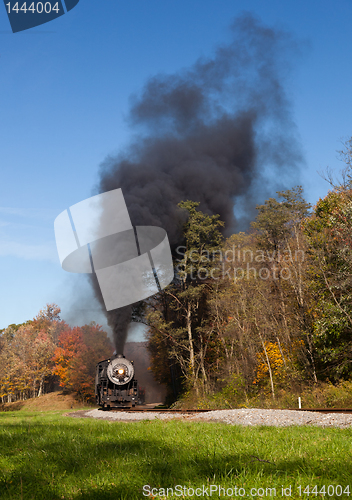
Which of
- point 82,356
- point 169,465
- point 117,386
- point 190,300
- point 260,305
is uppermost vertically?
point 190,300

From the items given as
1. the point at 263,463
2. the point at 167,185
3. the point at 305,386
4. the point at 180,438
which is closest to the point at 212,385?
the point at 305,386

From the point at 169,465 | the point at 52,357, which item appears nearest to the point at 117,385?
the point at 169,465

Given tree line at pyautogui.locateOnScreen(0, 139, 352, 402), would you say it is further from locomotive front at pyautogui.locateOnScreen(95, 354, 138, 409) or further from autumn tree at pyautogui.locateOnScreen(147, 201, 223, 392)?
locomotive front at pyautogui.locateOnScreen(95, 354, 138, 409)

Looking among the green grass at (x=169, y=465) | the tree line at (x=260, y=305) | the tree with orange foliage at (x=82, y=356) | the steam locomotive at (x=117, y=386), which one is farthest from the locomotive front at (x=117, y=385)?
the tree with orange foliage at (x=82, y=356)

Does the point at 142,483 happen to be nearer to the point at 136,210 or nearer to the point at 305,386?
the point at 305,386

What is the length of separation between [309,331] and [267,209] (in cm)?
2017

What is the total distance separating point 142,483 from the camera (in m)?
3.52

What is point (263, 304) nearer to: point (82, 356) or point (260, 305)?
point (260, 305)

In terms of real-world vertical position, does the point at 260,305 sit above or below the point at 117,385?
above

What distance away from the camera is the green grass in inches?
132

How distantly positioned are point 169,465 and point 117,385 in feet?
61.2

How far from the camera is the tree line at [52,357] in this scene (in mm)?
45719

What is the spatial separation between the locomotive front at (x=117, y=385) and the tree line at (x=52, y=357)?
24.2 metres

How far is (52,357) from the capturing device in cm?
5434
